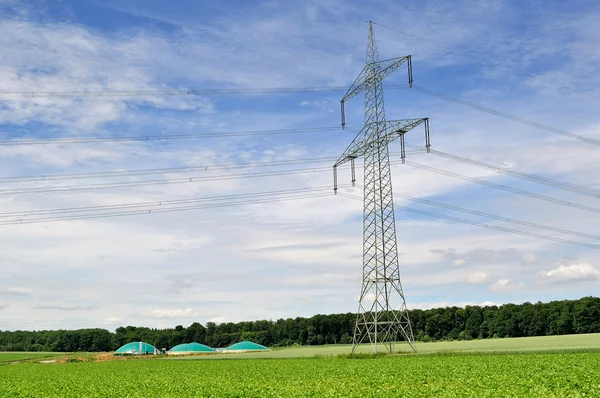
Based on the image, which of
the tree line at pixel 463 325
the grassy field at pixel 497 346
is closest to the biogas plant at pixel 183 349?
the tree line at pixel 463 325

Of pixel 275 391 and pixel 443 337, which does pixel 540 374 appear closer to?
pixel 275 391

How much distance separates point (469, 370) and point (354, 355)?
994 inches

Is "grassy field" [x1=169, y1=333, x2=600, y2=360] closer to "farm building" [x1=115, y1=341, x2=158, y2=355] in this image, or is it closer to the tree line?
the tree line

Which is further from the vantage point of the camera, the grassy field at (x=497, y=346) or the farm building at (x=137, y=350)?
the farm building at (x=137, y=350)

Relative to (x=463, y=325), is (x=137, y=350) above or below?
below

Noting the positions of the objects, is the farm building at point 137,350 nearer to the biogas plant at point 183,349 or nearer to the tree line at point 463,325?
the biogas plant at point 183,349

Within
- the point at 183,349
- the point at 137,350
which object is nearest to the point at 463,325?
the point at 183,349

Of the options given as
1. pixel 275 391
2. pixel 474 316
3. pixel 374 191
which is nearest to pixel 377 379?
pixel 275 391

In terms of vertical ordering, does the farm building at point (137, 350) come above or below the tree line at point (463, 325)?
below

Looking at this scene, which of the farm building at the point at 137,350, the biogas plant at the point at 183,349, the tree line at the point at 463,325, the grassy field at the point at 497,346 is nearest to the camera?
the grassy field at the point at 497,346

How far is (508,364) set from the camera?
44969 mm

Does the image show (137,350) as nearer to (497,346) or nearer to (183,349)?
(183,349)

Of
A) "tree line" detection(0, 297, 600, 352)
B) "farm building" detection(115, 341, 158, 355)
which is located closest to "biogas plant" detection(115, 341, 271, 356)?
"farm building" detection(115, 341, 158, 355)

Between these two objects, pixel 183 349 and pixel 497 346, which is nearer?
pixel 497 346
